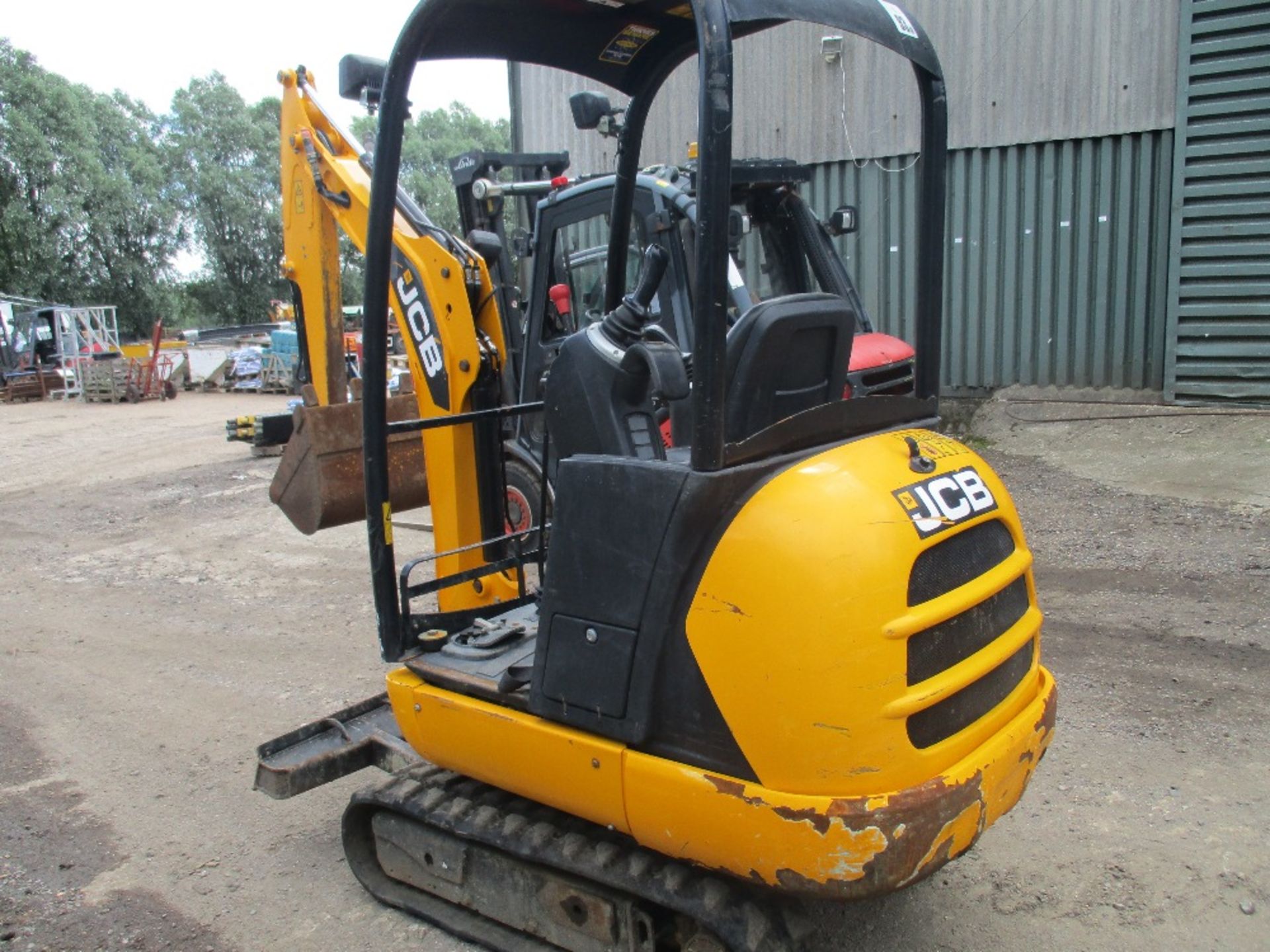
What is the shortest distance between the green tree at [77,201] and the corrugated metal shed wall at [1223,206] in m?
35.4

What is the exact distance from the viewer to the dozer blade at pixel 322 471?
420 cm

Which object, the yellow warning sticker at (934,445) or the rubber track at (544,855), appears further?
the yellow warning sticker at (934,445)

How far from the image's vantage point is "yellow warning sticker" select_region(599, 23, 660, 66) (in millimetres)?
3297

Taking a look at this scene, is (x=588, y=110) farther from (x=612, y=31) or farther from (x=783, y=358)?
(x=783, y=358)

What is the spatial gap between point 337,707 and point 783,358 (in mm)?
3204

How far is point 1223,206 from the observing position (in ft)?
31.5

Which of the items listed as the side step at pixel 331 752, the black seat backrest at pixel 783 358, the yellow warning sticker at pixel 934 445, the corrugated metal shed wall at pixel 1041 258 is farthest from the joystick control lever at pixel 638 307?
the corrugated metal shed wall at pixel 1041 258

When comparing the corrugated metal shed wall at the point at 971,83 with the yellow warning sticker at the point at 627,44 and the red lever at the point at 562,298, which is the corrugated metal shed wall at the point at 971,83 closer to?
the red lever at the point at 562,298

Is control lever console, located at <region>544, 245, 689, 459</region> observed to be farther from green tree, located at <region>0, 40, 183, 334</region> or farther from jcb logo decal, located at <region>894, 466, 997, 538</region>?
green tree, located at <region>0, 40, 183, 334</region>

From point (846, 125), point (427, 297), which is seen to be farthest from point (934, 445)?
point (846, 125)

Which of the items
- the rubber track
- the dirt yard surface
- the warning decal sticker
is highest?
the warning decal sticker

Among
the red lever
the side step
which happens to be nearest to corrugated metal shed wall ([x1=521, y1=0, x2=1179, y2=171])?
the red lever

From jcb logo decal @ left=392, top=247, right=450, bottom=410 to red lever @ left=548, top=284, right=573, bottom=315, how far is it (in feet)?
10.6

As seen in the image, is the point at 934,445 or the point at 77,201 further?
the point at 77,201
